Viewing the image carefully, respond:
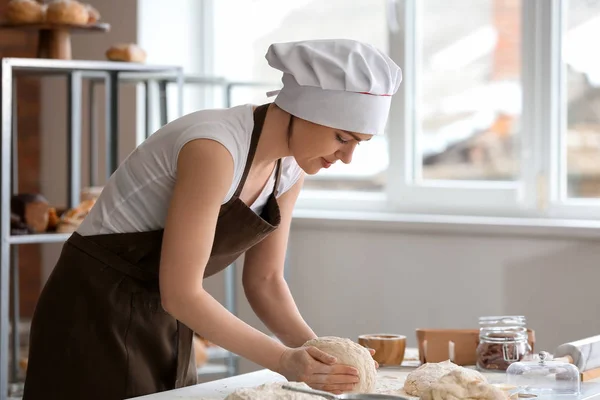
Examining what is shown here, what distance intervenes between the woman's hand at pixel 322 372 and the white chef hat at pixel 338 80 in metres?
0.42

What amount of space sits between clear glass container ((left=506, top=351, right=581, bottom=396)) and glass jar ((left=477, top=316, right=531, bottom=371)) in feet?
0.59

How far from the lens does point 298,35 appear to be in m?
3.78

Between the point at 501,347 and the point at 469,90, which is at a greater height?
the point at 469,90

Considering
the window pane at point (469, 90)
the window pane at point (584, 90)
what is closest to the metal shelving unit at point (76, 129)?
the window pane at point (469, 90)

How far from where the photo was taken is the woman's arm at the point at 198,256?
1634 millimetres

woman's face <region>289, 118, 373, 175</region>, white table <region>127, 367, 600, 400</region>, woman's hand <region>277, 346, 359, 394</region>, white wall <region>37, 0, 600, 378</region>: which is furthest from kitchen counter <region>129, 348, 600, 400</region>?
white wall <region>37, 0, 600, 378</region>

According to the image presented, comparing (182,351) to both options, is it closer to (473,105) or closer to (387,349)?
(387,349)

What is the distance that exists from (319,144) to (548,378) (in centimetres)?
58

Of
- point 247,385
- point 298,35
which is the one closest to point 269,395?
point 247,385

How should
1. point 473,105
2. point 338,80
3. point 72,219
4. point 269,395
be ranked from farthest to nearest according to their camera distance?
1. point 473,105
2. point 72,219
3. point 338,80
4. point 269,395

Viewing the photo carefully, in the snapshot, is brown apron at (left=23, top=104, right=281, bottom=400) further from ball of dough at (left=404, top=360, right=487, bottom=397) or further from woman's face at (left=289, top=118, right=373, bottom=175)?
ball of dough at (left=404, top=360, right=487, bottom=397)

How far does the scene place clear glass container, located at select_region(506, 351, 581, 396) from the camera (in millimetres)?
1644

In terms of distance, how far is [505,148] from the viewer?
3332 mm

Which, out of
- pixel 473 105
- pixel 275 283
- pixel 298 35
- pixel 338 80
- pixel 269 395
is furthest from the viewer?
pixel 298 35
